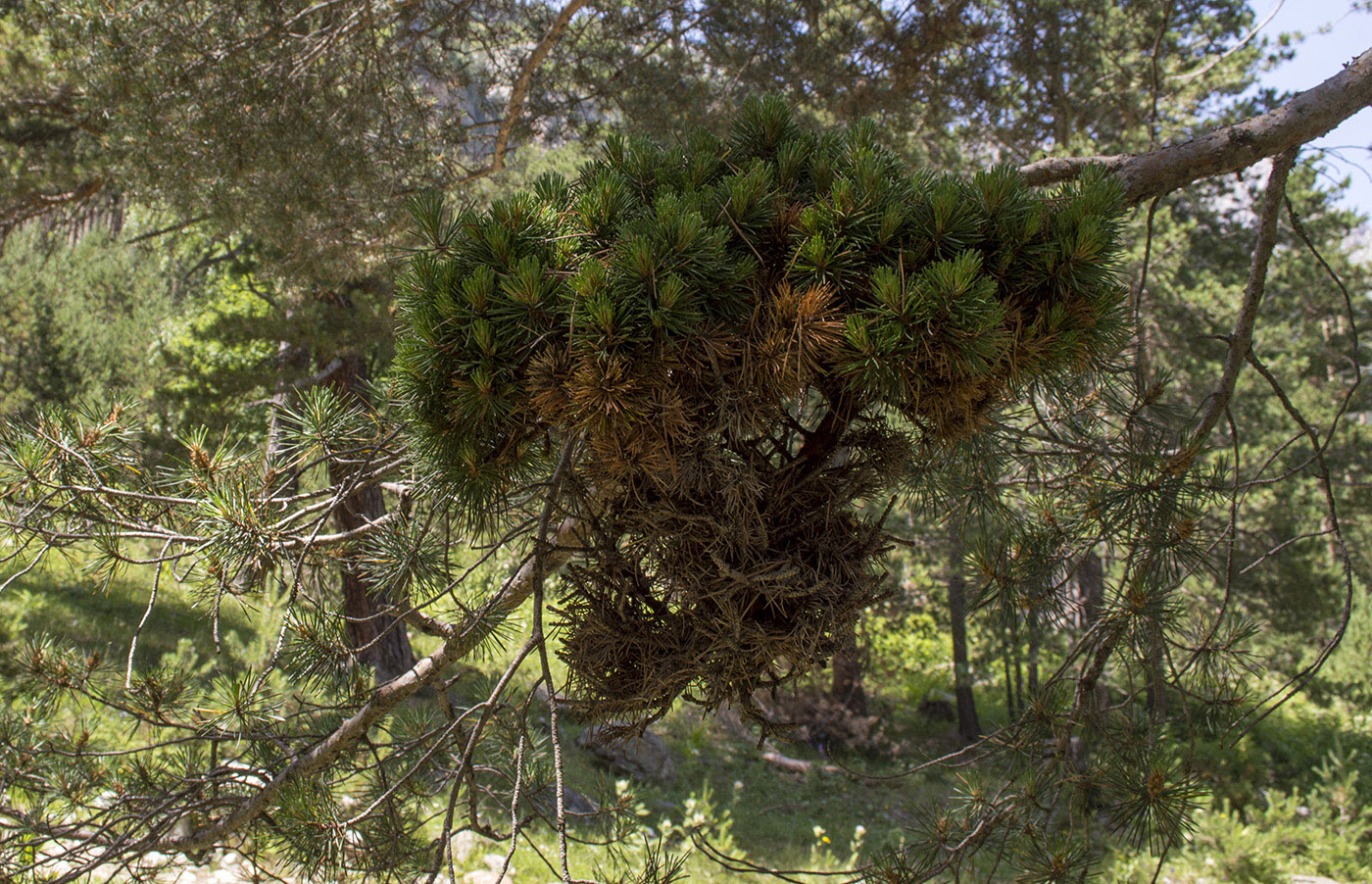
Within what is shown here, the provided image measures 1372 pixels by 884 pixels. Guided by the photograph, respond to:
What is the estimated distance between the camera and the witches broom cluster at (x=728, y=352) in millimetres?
1085

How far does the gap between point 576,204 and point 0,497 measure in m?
1.32

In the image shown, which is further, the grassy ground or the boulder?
the boulder

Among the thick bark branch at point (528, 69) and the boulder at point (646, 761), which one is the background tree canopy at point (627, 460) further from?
the boulder at point (646, 761)

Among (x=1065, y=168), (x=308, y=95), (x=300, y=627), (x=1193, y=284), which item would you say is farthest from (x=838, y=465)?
(x=1193, y=284)

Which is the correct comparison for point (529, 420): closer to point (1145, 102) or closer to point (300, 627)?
point (300, 627)

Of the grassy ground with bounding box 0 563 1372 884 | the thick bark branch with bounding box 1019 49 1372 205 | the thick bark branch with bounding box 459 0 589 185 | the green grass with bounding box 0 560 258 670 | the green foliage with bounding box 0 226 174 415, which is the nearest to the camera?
the thick bark branch with bounding box 1019 49 1372 205

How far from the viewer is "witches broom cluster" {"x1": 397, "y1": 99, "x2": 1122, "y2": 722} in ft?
3.56

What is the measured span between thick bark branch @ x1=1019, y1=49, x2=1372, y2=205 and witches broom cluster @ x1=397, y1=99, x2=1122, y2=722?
41cm

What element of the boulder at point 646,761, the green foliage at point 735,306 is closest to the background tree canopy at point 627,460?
the green foliage at point 735,306

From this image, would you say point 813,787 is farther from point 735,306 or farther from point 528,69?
point 735,306

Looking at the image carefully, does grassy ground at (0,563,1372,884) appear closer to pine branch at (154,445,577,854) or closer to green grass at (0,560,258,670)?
green grass at (0,560,258,670)

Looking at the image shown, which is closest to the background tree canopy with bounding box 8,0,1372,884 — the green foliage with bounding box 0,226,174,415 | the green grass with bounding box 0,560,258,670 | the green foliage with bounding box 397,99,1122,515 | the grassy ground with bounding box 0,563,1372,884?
the green foliage with bounding box 397,99,1122,515

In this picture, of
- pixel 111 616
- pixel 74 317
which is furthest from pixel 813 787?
pixel 74 317

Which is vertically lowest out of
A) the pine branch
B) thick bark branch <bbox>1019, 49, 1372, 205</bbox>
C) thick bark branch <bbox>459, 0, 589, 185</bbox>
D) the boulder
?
the boulder
